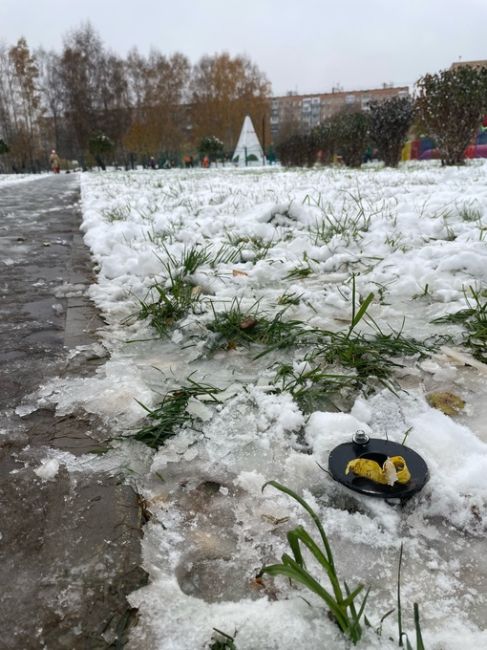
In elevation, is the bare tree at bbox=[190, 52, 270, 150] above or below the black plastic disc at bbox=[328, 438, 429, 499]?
above

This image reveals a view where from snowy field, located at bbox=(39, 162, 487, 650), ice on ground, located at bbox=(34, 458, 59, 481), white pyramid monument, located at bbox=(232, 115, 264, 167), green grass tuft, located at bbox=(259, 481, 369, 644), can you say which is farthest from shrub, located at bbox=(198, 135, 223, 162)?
green grass tuft, located at bbox=(259, 481, 369, 644)

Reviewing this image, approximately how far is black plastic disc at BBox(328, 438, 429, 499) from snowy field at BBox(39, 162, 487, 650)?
0.08ft

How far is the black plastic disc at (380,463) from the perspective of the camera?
0.93 meters

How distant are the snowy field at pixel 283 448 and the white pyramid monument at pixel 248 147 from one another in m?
30.9

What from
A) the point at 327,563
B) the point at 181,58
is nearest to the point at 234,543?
the point at 327,563

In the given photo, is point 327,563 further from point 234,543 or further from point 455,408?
point 455,408

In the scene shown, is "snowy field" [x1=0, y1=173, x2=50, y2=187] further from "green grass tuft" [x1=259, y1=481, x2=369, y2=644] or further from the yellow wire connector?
"green grass tuft" [x1=259, y1=481, x2=369, y2=644]

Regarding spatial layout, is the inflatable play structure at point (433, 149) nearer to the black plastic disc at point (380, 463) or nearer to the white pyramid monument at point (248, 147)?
the white pyramid monument at point (248, 147)

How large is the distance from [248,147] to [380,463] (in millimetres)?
33512

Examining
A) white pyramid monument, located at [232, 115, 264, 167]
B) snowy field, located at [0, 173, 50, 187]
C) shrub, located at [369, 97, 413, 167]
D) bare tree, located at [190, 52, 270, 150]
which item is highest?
bare tree, located at [190, 52, 270, 150]

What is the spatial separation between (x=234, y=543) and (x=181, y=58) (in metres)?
49.9

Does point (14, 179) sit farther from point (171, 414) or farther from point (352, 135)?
point (171, 414)

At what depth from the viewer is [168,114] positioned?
134 ft

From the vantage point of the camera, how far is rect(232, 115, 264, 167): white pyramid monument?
31.0 metres
